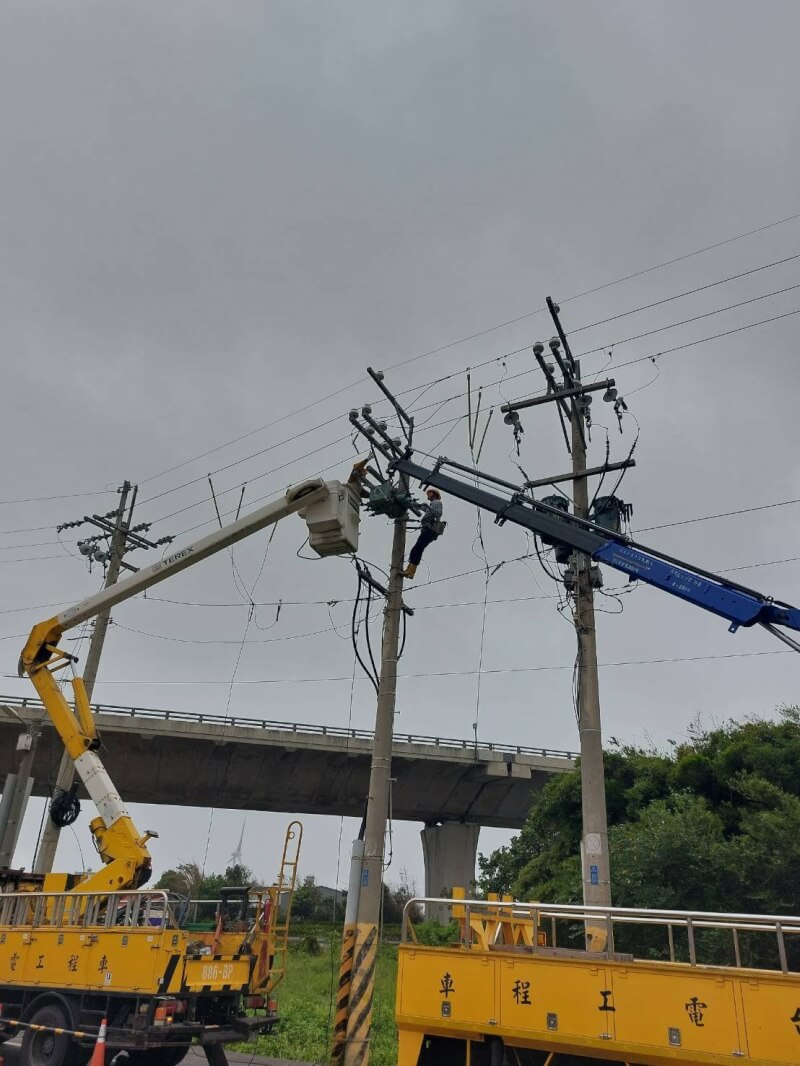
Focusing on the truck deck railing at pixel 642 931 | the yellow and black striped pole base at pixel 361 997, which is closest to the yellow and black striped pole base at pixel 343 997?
the yellow and black striped pole base at pixel 361 997

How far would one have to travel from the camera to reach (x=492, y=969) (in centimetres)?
834

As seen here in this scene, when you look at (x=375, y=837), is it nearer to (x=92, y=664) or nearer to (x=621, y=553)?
(x=621, y=553)

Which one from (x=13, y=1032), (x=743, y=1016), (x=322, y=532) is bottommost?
(x=13, y=1032)

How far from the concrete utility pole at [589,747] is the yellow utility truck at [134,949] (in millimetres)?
4192

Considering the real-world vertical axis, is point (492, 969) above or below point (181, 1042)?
above

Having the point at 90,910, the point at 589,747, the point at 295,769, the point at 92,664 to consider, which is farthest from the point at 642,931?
the point at 295,769

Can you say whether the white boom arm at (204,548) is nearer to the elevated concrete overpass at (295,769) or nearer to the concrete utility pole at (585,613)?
the concrete utility pole at (585,613)

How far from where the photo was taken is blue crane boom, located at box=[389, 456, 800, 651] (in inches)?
454

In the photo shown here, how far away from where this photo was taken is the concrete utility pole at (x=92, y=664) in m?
20.0

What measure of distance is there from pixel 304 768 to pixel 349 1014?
25932 millimetres

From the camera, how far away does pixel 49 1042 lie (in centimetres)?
1148

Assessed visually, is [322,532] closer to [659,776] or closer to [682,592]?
[682,592]

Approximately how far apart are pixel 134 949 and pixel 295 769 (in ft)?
84.9

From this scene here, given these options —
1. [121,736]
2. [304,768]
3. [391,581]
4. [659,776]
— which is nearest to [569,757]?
[304,768]
